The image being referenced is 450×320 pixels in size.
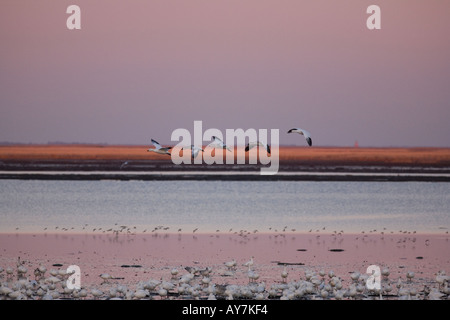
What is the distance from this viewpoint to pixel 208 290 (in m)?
7.30

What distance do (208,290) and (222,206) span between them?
11.2 metres

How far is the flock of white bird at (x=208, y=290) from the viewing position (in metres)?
7.15

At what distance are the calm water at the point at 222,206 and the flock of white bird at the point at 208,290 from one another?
5134 millimetres

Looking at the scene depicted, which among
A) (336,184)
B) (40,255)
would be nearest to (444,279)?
(40,255)

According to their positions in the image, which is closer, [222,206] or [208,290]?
[208,290]

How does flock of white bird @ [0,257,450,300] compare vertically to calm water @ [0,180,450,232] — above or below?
above

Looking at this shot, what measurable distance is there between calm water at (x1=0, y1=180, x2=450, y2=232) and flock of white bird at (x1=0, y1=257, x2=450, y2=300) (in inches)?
202

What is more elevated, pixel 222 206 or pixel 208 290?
pixel 208 290

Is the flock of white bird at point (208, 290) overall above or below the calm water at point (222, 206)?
above

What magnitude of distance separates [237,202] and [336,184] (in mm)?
9234

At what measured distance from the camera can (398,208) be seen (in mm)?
18172

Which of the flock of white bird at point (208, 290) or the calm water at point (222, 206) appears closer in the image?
the flock of white bird at point (208, 290)

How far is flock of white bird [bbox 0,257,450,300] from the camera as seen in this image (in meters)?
7.15
